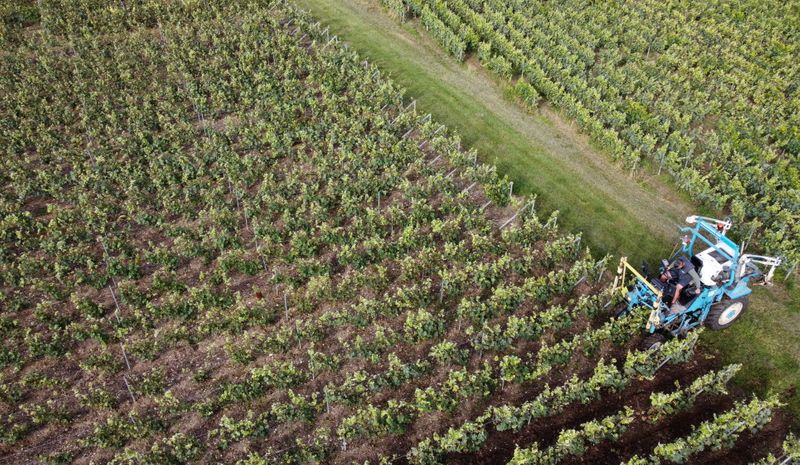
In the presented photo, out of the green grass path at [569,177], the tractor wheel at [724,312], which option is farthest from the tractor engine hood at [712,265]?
the green grass path at [569,177]

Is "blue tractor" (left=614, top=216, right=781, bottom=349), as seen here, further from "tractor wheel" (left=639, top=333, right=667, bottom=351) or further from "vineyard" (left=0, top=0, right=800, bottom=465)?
"vineyard" (left=0, top=0, right=800, bottom=465)

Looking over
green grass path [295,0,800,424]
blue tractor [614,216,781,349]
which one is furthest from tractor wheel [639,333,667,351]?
green grass path [295,0,800,424]

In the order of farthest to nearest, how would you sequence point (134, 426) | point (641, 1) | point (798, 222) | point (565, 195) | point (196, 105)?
point (641, 1) < point (196, 105) < point (565, 195) < point (798, 222) < point (134, 426)

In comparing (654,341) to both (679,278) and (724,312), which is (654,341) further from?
(724,312)

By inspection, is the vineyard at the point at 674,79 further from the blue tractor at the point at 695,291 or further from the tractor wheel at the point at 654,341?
the tractor wheel at the point at 654,341

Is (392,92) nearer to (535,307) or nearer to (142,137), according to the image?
(142,137)

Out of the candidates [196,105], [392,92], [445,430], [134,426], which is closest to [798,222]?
[445,430]
